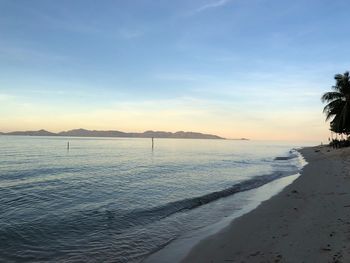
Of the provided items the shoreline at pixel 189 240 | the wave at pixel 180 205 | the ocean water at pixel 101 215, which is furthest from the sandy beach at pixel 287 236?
the wave at pixel 180 205

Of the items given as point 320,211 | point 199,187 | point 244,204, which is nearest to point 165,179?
point 199,187

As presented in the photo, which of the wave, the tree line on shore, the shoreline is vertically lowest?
the wave

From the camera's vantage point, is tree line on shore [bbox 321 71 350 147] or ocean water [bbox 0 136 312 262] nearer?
ocean water [bbox 0 136 312 262]

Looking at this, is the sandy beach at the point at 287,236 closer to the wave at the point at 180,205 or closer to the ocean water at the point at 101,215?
Result: the ocean water at the point at 101,215

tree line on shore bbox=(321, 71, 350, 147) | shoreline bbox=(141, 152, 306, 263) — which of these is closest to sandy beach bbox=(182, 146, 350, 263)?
shoreline bbox=(141, 152, 306, 263)

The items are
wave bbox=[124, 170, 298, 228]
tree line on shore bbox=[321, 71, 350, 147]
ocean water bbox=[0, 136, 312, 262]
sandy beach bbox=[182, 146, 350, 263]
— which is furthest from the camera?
tree line on shore bbox=[321, 71, 350, 147]

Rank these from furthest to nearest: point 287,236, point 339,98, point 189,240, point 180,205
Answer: point 339,98 → point 180,205 → point 189,240 → point 287,236

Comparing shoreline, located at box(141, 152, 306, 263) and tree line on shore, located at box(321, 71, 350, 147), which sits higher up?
tree line on shore, located at box(321, 71, 350, 147)

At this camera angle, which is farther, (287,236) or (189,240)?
(189,240)

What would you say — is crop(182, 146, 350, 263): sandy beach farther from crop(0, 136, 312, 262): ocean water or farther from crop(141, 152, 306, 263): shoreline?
crop(0, 136, 312, 262): ocean water

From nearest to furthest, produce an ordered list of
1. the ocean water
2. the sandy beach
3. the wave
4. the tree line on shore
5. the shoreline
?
the sandy beach
the shoreline
the ocean water
the wave
the tree line on shore

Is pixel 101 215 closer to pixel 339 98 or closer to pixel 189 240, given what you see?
pixel 189 240

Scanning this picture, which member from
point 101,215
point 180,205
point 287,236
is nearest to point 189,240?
point 287,236

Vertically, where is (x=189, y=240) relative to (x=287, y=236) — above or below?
below
